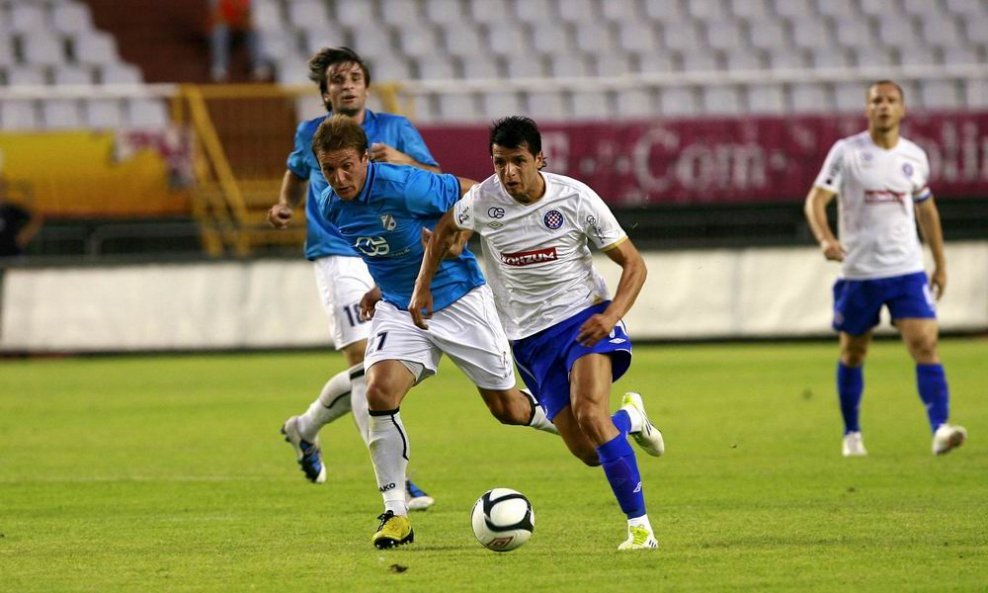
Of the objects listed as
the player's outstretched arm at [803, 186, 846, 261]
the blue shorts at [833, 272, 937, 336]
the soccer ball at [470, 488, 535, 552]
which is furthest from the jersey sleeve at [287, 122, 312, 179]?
the blue shorts at [833, 272, 937, 336]

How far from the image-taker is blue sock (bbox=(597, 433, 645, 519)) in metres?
6.52

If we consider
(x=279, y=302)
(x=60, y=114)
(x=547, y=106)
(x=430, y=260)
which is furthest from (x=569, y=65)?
(x=430, y=260)

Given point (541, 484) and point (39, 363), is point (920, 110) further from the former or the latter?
point (541, 484)

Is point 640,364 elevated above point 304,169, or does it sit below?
below

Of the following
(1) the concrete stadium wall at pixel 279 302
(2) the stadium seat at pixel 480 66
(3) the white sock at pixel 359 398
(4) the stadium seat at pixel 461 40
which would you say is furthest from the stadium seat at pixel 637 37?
(3) the white sock at pixel 359 398

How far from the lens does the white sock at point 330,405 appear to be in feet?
29.1

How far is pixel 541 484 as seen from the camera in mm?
8984

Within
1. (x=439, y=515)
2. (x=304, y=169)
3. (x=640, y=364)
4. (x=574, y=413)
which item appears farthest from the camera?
(x=640, y=364)

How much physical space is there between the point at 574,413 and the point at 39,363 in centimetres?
1411

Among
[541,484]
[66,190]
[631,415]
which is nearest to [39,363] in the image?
[66,190]

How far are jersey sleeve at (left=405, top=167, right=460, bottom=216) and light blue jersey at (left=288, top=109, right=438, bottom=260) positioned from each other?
917mm

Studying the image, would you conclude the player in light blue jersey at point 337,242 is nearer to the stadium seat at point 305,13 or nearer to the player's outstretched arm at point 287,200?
the player's outstretched arm at point 287,200

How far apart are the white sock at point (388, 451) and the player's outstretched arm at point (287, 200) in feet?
5.32

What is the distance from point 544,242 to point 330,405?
95.4 inches
